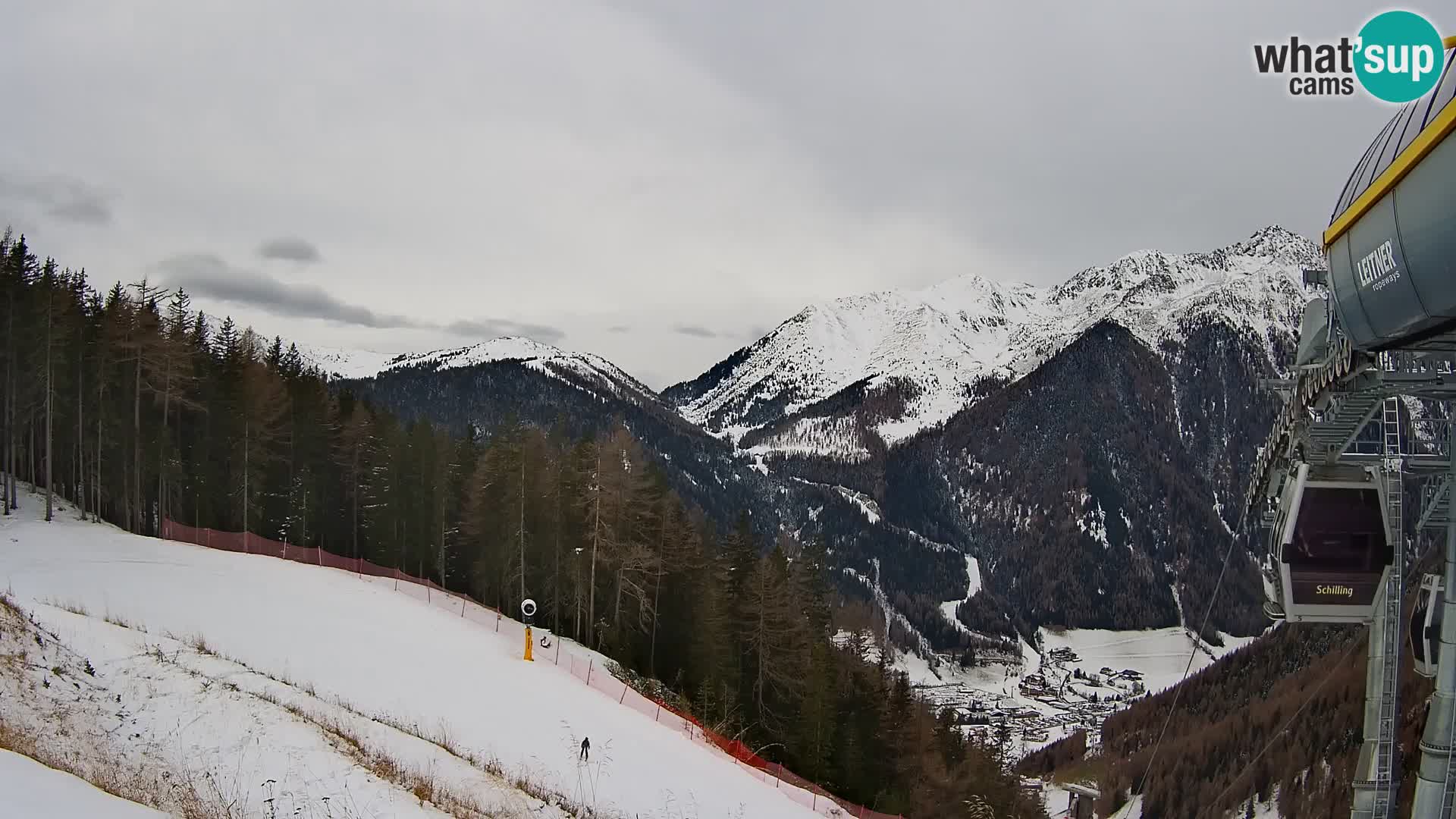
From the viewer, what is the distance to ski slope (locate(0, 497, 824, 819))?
15539 mm

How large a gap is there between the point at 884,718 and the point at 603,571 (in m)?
13.5

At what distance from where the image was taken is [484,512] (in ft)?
129

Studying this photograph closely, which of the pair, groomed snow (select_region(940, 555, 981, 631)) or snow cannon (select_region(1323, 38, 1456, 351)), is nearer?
snow cannon (select_region(1323, 38, 1456, 351))

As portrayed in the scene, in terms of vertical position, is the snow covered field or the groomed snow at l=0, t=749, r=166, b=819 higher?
the groomed snow at l=0, t=749, r=166, b=819

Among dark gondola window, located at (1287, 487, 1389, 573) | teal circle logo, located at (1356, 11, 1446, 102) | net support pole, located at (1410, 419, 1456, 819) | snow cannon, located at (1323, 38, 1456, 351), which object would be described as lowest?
net support pole, located at (1410, 419, 1456, 819)

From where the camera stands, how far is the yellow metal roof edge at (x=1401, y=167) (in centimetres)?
721

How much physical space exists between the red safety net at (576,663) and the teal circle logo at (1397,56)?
17433mm

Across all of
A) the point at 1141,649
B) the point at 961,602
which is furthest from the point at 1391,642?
the point at 1141,649

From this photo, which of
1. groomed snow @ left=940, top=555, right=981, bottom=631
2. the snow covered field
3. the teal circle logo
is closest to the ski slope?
the teal circle logo

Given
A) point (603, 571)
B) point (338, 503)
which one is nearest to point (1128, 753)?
point (603, 571)

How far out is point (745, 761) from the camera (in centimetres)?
2469

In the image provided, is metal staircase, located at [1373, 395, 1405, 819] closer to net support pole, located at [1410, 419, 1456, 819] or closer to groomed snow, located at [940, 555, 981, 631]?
net support pole, located at [1410, 419, 1456, 819]

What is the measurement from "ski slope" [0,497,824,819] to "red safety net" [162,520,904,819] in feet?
4.62

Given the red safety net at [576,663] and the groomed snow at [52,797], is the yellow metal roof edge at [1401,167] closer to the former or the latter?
the groomed snow at [52,797]
